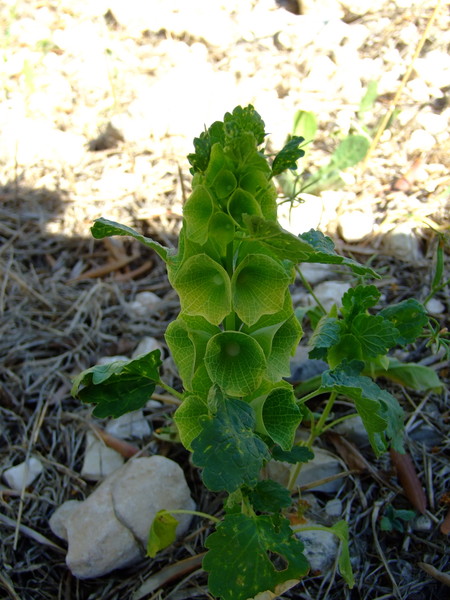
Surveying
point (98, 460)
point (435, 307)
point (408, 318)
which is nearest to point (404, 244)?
point (435, 307)

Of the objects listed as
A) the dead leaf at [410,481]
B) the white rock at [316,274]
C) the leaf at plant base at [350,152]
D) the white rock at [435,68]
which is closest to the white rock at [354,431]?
the dead leaf at [410,481]

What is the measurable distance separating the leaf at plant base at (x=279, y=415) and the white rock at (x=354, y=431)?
1.94 ft

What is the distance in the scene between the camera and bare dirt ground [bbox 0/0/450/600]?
4.99ft

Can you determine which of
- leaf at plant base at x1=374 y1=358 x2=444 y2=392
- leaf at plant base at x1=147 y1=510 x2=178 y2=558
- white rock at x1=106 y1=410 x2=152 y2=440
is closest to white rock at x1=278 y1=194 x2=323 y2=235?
leaf at plant base at x1=374 y1=358 x2=444 y2=392

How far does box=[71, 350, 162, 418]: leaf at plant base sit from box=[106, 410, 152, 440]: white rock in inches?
18.6

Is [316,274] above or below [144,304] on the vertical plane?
above

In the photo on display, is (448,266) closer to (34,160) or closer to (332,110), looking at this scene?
(332,110)

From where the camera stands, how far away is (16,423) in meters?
1.84

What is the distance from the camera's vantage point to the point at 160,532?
1348 mm

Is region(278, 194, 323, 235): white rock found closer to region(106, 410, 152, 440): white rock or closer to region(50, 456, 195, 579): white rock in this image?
region(106, 410, 152, 440): white rock

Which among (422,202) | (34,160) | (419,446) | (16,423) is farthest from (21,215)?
(419,446)

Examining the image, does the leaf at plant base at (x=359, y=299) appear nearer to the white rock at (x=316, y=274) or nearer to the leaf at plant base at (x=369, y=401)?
the leaf at plant base at (x=369, y=401)

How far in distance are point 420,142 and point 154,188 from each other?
1.26 meters

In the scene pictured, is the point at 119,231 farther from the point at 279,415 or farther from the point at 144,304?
the point at 144,304
